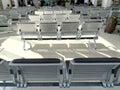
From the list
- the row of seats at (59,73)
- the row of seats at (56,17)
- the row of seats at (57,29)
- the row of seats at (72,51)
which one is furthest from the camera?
the row of seats at (56,17)

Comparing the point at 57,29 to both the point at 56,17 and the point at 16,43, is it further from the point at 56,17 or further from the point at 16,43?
the point at 56,17

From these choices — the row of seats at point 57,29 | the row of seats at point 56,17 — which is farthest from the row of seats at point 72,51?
the row of seats at point 56,17

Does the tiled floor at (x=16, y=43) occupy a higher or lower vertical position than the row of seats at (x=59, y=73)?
lower

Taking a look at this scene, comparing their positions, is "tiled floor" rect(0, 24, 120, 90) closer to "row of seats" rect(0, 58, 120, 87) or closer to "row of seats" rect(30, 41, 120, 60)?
"row of seats" rect(30, 41, 120, 60)

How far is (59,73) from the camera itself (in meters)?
1.75

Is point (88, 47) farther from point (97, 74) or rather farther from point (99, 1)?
point (99, 1)

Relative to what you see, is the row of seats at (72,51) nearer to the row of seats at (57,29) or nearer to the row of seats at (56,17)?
the row of seats at (57,29)

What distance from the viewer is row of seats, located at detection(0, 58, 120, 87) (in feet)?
5.25

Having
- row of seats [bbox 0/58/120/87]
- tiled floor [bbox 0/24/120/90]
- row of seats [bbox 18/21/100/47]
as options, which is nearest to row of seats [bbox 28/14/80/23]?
tiled floor [bbox 0/24/120/90]

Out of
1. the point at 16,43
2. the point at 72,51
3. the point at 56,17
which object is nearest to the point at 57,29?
the point at 72,51

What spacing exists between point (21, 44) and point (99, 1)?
36.7 ft

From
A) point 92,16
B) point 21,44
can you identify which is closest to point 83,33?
point 21,44

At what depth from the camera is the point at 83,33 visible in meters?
4.08

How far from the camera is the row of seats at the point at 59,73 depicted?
5.25ft
